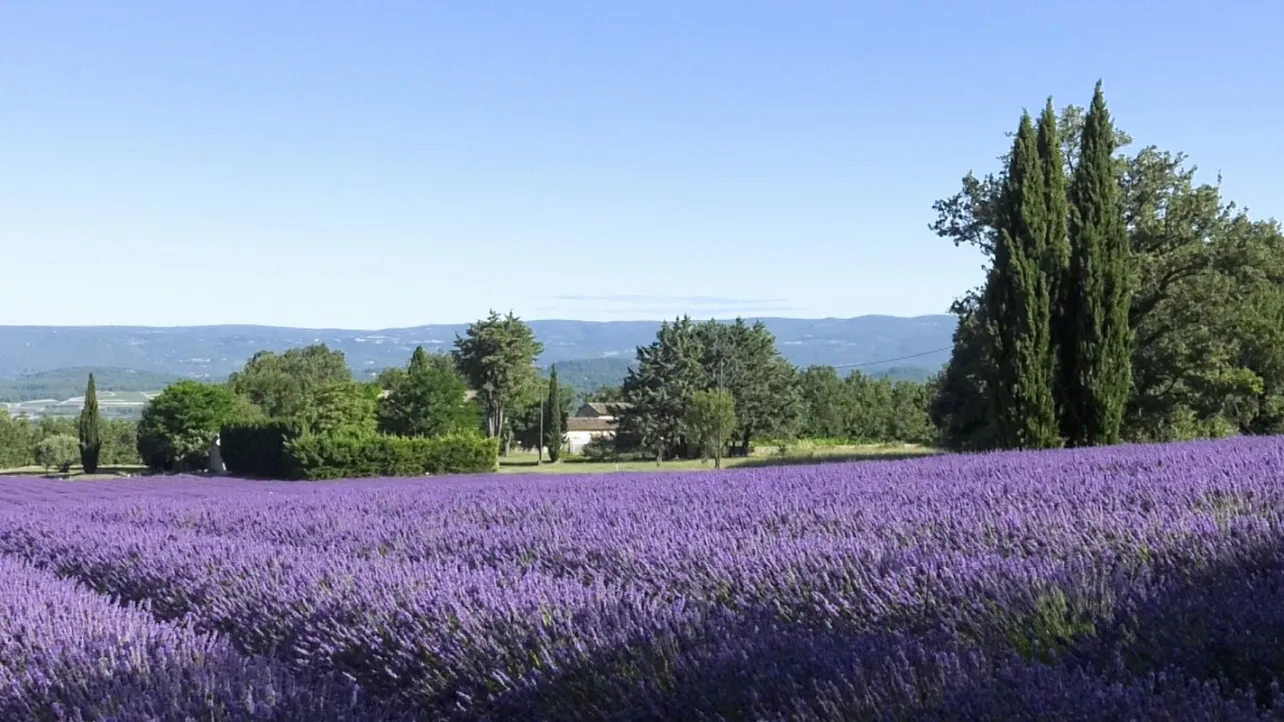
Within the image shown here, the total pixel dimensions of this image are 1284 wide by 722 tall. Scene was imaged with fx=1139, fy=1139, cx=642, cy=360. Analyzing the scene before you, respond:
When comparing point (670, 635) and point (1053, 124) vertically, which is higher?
point (1053, 124)

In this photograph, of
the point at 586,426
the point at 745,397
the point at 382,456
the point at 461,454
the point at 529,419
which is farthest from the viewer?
the point at 586,426

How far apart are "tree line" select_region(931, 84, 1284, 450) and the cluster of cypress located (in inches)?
1.0

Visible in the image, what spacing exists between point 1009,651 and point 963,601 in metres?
0.62

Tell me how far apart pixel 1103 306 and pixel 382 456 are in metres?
20.0

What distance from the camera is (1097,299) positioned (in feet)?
61.9

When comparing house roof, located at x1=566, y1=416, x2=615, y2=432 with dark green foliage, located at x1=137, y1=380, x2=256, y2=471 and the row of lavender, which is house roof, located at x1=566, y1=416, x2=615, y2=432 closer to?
dark green foliage, located at x1=137, y1=380, x2=256, y2=471


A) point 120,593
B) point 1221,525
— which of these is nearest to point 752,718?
point 1221,525

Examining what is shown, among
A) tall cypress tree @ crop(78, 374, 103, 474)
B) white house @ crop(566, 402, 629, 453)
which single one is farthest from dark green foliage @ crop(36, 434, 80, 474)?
white house @ crop(566, 402, 629, 453)

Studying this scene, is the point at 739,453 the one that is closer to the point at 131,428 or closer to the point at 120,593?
the point at 131,428

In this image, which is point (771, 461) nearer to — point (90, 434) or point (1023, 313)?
point (1023, 313)

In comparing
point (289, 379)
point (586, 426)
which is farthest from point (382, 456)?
point (586, 426)

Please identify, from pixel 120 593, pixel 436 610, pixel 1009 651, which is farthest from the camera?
pixel 120 593

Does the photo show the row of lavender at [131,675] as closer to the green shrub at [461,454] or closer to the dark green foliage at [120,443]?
the green shrub at [461,454]

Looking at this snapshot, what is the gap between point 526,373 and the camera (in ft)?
196
